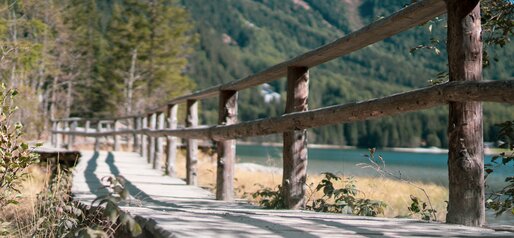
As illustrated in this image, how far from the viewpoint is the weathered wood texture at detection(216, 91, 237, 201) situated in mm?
6086

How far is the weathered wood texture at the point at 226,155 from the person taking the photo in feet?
20.0

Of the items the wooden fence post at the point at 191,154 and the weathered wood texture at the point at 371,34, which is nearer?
the weathered wood texture at the point at 371,34

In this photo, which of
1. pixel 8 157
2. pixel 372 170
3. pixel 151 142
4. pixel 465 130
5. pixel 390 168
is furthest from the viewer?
→ pixel 372 170

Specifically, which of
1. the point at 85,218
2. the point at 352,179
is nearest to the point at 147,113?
the point at 352,179

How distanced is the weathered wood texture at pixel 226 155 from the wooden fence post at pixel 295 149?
4.81 ft

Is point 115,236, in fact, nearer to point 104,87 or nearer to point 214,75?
point 104,87

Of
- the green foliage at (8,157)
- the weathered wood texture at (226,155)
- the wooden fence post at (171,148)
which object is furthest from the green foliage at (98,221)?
the wooden fence post at (171,148)

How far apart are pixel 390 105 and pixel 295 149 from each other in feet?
4.32

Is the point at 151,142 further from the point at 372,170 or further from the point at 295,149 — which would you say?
the point at 295,149

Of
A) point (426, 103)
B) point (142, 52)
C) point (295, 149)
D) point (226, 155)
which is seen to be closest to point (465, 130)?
point (426, 103)

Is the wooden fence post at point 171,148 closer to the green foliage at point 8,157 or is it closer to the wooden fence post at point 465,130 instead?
the green foliage at point 8,157

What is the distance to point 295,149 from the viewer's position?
4672 millimetres

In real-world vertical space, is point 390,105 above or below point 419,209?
above

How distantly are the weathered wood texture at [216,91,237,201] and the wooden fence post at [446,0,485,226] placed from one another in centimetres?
313
